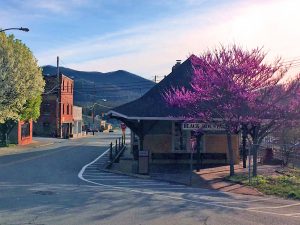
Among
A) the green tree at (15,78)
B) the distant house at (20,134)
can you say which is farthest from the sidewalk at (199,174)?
the distant house at (20,134)

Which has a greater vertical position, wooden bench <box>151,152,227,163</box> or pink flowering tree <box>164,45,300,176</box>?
pink flowering tree <box>164,45,300,176</box>

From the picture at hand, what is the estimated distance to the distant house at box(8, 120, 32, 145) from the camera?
157 feet

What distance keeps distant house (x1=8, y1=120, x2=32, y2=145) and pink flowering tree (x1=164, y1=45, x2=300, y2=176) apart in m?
31.5

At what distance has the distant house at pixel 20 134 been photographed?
1890 inches

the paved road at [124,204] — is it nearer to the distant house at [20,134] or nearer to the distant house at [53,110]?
the distant house at [20,134]

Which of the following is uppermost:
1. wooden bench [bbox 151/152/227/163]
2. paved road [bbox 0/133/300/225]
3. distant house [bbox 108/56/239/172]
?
distant house [bbox 108/56/239/172]

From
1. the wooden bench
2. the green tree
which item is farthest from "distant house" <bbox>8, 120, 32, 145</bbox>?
the wooden bench

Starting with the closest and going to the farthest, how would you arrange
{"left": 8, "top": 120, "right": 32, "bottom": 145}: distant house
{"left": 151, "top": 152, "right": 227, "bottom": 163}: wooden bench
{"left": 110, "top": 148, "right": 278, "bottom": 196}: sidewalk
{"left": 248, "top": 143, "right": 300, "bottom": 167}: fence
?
{"left": 110, "top": 148, "right": 278, "bottom": 196}: sidewalk < {"left": 248, "top": 143, "right": 300, "bottom": 167}: fence < {"left": 151, "top": 152, "right": 227, "bottom": 163}: wooden bench < {"left": 8, "top": 120, "right": 32, "bottom": 145}: distant house

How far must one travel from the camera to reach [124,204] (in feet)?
40.8

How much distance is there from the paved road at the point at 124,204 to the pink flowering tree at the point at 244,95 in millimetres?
4120

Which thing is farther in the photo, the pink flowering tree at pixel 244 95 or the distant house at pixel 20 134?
the distant house at pixel 20 134

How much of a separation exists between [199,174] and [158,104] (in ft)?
19.8

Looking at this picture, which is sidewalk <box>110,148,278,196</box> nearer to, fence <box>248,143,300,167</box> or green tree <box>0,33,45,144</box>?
fence <box>248,143,300,167</box>

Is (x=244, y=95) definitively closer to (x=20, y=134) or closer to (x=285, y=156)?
(x=285, y=156)
